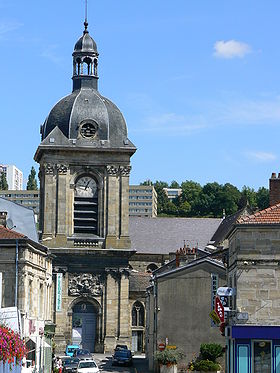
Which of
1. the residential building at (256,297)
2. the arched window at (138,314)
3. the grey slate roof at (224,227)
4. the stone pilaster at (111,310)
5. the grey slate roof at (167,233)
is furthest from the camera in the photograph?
the grey slate roof at (167,233)

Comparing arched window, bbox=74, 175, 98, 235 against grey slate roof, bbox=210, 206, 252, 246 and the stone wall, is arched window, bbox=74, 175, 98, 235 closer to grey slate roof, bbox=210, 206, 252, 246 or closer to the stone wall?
grey slate roof, bbox=210, 206, 252, 246

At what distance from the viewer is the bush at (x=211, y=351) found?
51.0 m

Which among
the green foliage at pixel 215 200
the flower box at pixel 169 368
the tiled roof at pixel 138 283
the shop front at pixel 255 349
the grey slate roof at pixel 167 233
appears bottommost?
the flower box at pixel 169 368

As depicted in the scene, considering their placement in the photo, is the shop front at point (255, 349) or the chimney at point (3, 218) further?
the chimney at point (3, 218)

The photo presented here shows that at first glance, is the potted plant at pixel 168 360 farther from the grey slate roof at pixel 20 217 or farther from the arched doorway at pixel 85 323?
the arched doorway at pixel 85 323

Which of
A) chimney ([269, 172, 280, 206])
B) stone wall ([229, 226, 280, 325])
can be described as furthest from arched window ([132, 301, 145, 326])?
stone wall ([229, 226, 280, 325])

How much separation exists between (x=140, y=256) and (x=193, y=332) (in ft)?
152

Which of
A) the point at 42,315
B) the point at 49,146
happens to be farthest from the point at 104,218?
the point at 42,315

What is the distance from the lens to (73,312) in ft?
262

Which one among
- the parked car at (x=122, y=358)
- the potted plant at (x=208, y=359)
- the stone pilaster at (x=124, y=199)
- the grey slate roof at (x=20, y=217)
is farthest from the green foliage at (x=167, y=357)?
the stone pilaster at (x=124, y=199)

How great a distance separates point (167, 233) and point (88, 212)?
69.1 feet

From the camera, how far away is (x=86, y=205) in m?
81.9

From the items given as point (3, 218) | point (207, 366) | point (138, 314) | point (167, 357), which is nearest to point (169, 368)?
point (167, 357)

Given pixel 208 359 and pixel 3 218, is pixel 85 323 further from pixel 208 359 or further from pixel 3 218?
pixel 208 359
